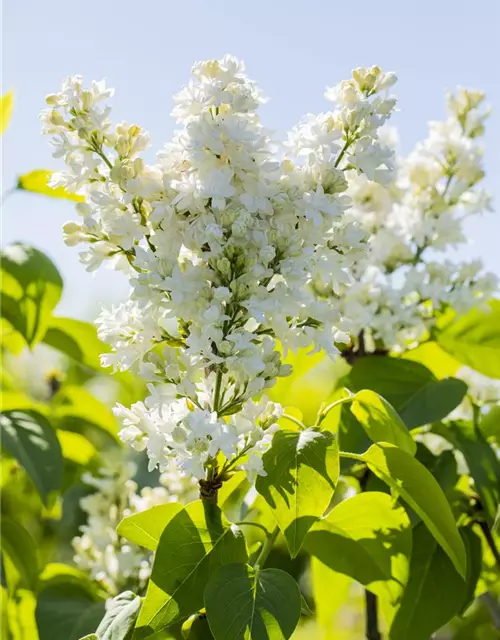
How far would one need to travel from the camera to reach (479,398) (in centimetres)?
113

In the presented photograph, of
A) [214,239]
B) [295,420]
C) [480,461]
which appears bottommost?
[480,461]

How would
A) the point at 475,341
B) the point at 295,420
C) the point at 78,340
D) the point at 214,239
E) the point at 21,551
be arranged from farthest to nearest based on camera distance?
the point at 78,340 → the point at 475,341 → the point at 21,551 → the point at 295,420 → the point at 214,239

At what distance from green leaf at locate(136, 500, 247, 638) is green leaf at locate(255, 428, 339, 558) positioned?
0.14 feet

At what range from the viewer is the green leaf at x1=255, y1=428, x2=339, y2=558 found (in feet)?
1.73

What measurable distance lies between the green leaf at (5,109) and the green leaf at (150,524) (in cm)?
72

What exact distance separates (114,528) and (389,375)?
38 centimetres

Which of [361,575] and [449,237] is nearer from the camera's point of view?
[361,575]

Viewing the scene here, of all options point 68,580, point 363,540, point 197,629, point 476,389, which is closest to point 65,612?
point 68,580

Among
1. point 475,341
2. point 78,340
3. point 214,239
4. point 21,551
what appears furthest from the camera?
point 78,340

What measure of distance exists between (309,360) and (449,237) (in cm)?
23

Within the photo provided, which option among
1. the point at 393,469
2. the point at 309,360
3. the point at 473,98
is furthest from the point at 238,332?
the point at 473,98

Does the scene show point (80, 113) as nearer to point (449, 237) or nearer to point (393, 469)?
point (393, 469)

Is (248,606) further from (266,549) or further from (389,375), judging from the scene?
(389,375)

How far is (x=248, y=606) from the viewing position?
1.72ft
